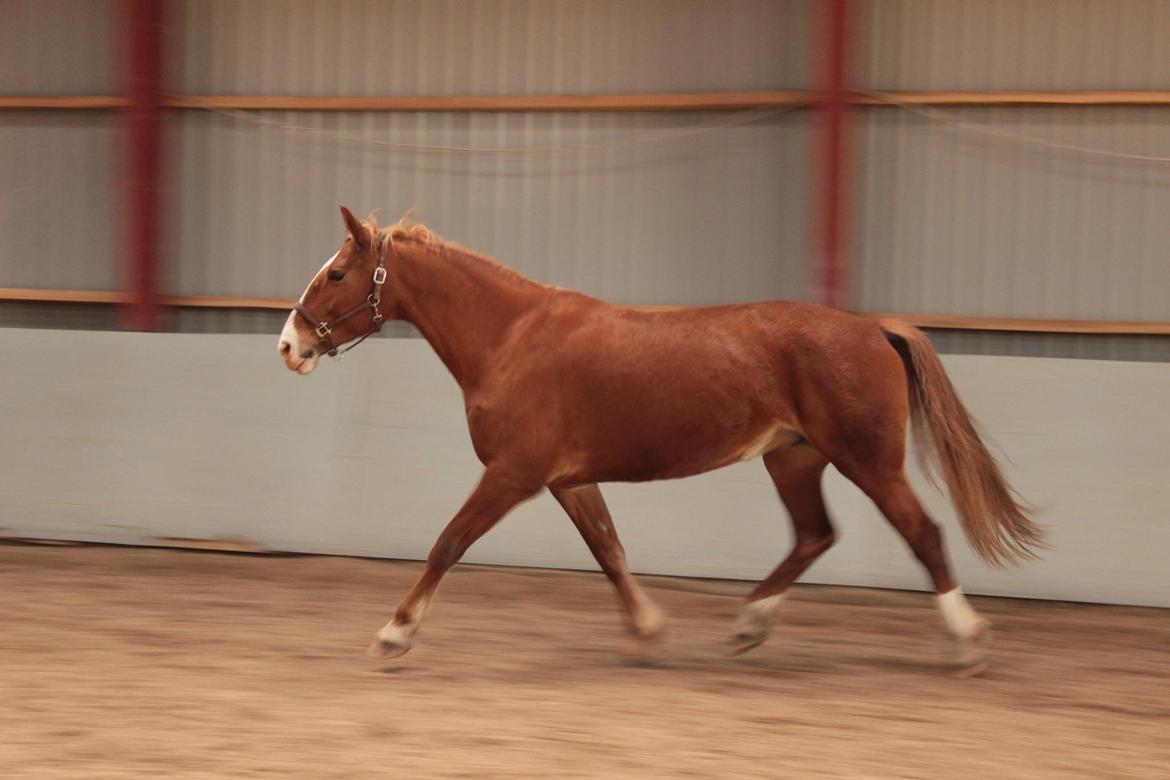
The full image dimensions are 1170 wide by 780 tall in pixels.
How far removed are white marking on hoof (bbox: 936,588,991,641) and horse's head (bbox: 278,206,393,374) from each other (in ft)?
8.26

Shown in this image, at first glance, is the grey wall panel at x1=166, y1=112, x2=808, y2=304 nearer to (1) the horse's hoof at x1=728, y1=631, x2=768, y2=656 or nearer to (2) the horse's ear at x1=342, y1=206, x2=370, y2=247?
(1) the horse's hoof at x1=728, y1=631, x2=768, y2=656

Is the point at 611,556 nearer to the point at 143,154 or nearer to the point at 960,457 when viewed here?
the point at 960,457

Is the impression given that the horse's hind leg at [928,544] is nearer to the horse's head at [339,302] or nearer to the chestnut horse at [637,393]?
the chestnut horse at [637,393]

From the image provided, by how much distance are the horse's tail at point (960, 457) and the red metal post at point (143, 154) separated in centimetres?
498

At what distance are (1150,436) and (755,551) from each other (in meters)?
2.10

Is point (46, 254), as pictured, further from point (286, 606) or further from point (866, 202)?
point (866, 202)

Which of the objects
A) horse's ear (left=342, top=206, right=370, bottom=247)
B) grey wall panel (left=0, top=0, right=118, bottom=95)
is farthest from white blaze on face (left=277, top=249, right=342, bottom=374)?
grey wall panel (left=0, top=0, right=118, bottom=95)

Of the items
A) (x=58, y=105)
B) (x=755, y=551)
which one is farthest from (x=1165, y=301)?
(x=58, y=105)

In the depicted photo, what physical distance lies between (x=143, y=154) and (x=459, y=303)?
12.7ft

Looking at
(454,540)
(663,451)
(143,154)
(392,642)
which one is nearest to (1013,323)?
(663,451)

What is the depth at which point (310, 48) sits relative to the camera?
29.0ft

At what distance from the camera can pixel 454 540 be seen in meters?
5.52

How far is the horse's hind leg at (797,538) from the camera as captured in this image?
Result: 234 inches

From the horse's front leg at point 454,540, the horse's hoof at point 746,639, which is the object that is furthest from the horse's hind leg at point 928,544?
the horse's front leg at point 454,540
